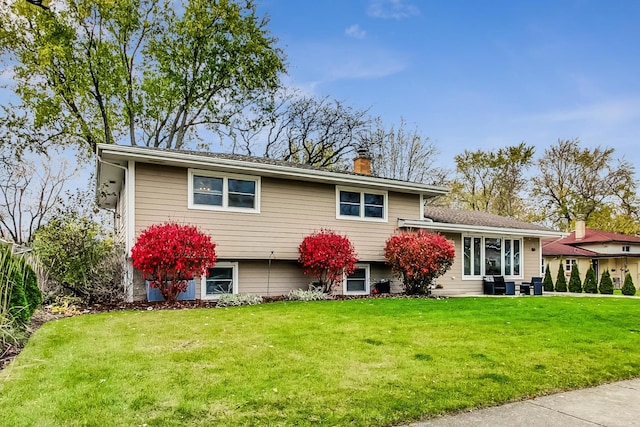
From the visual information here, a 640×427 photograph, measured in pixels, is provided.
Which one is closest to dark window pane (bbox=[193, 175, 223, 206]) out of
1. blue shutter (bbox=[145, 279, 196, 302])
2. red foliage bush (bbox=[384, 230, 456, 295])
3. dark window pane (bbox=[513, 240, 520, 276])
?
blue shutter (bbox=[145, 279, 196, 302])

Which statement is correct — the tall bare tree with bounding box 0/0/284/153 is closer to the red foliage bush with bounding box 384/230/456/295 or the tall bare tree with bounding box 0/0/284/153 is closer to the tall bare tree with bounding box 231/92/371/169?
the tall bare tree with bounding box 231/92/371/169

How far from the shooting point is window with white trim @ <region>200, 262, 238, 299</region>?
1244 cm

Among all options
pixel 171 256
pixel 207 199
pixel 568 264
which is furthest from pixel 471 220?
pixel 568 264

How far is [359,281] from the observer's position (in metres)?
15.0

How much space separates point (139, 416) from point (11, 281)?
4.12 meters

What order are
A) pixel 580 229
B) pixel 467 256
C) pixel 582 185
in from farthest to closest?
pixel 582 185 → pixel 580 229 → pixel 467 256

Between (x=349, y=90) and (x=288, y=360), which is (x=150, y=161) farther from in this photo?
(x=349, y=90)

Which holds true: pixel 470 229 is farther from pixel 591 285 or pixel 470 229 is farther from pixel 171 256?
pixel 171 256

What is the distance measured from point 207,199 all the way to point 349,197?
462cm

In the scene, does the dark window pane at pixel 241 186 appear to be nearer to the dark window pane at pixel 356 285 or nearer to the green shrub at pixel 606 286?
the dark window pane at pixel 356 285

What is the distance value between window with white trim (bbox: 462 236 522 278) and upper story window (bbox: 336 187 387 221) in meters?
3.91

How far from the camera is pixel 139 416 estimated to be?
350cm

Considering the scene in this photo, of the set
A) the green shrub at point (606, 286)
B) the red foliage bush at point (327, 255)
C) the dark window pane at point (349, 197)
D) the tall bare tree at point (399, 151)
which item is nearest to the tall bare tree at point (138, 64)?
the tall bare tree at point (399, 151)

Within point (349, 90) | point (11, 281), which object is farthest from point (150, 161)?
point (349, 90)
